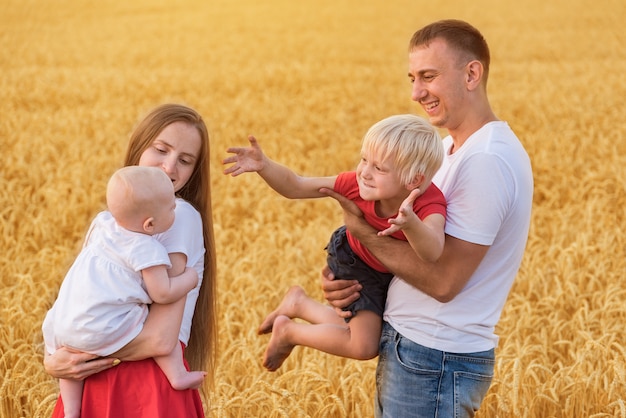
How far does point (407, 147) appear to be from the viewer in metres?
2.74

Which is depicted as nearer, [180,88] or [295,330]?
[295,330]

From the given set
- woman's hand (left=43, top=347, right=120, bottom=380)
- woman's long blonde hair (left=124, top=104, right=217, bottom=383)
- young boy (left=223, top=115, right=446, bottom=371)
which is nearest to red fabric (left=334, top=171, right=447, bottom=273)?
young boy (left=223, top=115, right=446, bottom=371)

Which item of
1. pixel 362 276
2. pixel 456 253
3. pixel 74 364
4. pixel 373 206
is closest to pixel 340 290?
pixel 362 276

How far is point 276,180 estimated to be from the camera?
315 cm

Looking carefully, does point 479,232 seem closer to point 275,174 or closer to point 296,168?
point 275,174

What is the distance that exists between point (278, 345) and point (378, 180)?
1183 mm

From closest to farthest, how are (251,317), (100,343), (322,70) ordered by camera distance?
(100,343) → (251,317) → (322,70)

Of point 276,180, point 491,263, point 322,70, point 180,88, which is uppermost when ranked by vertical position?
point 322,70

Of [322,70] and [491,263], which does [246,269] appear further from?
[322,70]

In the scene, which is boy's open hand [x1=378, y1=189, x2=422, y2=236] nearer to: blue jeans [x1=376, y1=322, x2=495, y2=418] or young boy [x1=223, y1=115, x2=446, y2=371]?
young boy [x1=223, y1=115, x2=446, y2=371]

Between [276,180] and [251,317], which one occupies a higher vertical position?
[276,180]

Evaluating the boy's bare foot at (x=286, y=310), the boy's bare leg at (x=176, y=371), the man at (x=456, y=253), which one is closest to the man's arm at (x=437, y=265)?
the man at (x=456, y=253)

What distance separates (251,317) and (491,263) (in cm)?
285

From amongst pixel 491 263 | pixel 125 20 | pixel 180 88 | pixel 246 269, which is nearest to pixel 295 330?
pixel 491 263
